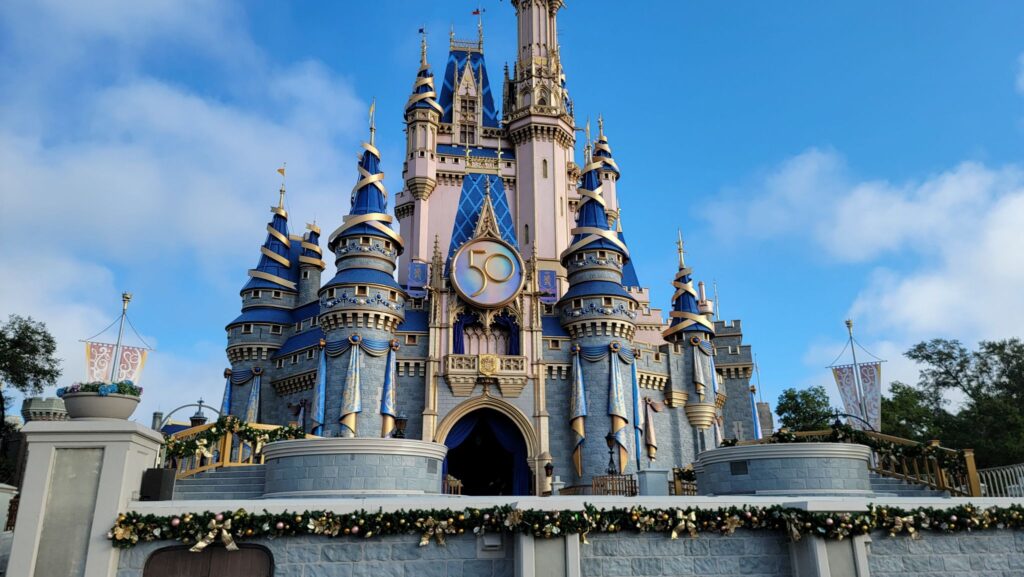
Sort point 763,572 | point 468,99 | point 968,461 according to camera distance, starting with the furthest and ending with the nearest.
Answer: point 468,99
point 968,461
point 763,572

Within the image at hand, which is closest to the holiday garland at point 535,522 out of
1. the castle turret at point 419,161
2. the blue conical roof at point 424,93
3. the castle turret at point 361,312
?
the castle turret at point 361,312

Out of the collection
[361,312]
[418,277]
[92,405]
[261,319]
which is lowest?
[92,405]

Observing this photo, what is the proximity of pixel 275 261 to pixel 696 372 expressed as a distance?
22358 mm

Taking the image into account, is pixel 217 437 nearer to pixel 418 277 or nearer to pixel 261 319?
pixel 261 319

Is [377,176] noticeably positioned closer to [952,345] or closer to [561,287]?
[561,287]

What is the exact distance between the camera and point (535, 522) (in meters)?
10.9

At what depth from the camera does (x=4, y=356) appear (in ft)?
127

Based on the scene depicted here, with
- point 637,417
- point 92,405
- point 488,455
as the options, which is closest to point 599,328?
point 637,417

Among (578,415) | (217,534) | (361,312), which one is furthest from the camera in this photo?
(578,415)


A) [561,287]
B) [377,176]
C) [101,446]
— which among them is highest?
[377,176]

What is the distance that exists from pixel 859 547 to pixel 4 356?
4230 centimetres

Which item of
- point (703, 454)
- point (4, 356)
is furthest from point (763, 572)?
point (4, 356)

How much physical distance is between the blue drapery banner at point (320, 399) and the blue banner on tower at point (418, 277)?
26.7ft

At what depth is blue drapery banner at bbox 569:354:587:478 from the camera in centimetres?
3089
